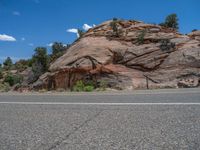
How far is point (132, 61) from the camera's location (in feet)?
64.5

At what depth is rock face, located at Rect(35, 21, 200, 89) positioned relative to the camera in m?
17.2

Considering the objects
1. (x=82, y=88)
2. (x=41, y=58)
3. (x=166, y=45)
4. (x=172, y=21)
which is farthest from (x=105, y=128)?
(x=41, y=58)

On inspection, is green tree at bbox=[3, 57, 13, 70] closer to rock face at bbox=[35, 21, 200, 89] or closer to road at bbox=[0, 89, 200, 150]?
rock face at bbox=[35, 21, 200, 89]

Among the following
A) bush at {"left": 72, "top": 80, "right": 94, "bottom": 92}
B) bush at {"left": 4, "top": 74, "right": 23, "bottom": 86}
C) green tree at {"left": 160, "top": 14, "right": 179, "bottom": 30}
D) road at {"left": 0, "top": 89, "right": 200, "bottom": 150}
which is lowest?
road at {"left": 0, "top": 89, "right": 200, "bottom": 150}

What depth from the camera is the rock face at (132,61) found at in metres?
17.2

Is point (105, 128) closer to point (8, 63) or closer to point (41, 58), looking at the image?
point (41, 58)

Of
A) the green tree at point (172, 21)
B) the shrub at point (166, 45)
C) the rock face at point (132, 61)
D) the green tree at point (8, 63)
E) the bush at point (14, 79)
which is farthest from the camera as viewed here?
the green tree at point (8, 63)

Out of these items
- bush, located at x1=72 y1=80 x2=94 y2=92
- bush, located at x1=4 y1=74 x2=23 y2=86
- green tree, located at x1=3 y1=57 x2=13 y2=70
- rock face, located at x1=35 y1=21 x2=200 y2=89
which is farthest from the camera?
green tree, located at x1=3 y1=57 x2=13 y2=70

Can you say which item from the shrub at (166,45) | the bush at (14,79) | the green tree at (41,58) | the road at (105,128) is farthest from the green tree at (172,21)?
the road at (105,128)

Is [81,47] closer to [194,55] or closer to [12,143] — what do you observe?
[194,55]

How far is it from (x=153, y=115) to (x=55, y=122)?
82.0 inches

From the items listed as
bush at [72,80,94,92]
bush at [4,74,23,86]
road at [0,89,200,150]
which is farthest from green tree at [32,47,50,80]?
road at [0,89,200,150]

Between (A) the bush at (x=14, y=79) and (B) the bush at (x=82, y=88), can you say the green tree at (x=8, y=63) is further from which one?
(B) the bush at (x=82, y=88)

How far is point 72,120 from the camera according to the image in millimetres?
5680
